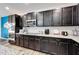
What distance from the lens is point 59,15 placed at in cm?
315

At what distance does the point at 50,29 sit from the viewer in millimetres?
3680

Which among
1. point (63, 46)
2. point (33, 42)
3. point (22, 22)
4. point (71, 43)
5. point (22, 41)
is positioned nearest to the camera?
point (71, 43)

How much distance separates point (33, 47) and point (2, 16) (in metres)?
1.70

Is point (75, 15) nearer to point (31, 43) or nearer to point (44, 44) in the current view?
point (44, 44)

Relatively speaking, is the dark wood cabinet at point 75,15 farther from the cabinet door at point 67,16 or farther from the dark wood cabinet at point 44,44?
the dark wood cabinet at point 44,44

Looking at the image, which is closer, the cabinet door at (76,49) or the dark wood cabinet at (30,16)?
the cabinet door at (76,49)

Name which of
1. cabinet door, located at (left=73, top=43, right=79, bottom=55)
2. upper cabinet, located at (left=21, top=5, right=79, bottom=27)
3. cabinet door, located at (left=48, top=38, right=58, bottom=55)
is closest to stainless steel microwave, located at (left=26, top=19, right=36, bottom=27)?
upper cabinet, located at (left=21, top=5, right=79, bottom=27)

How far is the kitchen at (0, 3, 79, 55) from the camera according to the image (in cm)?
264

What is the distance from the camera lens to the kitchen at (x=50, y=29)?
2643 millimetres

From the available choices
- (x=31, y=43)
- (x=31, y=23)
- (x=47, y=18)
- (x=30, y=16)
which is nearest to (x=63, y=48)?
(x=47, y=18)

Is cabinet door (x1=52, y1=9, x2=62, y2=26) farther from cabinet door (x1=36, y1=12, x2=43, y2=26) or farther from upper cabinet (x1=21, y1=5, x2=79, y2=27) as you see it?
cabinet door (x1=36, y1=12, x2=43, y2=26)

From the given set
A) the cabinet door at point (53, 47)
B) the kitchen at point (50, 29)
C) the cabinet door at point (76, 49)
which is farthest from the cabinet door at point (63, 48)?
the cabinet door at point (76, 49)

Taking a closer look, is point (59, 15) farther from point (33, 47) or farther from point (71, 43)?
point (33, 47)

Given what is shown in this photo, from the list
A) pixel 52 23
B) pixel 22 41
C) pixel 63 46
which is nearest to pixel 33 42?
pixel 22 41
